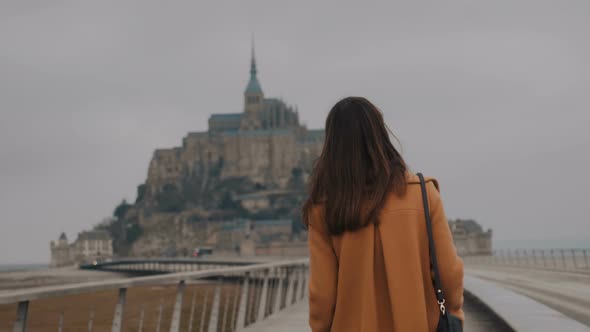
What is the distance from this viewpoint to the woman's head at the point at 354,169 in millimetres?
2328

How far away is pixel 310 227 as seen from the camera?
2.49 meters

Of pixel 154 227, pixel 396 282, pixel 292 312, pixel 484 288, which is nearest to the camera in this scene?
pixel 396 282

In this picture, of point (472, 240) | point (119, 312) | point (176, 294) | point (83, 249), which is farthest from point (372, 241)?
point (83, 249)

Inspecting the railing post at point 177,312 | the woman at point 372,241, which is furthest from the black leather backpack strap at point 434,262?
the railing post at point 177,312

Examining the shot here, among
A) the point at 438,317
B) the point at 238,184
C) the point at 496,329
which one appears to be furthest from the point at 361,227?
the point at 238,184

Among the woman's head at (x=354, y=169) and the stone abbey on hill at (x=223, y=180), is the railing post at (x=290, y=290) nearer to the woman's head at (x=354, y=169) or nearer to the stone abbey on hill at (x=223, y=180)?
the woman's head at (x=354, y=169)

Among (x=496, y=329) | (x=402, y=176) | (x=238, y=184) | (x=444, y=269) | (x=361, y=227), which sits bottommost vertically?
(x=496, y=329)

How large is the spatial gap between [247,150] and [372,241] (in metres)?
110

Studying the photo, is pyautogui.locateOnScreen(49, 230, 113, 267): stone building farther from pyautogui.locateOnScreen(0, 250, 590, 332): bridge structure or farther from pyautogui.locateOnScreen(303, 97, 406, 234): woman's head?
pyautogui.locateOnScreen(303, 97, 406, 234): woman's head

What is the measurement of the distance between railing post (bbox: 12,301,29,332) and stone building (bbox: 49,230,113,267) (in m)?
110

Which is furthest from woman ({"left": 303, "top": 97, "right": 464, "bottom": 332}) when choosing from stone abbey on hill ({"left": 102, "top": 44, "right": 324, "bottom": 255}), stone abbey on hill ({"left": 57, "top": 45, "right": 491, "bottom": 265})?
stone abbey on hill ({"left": 102, "top": 44, "right": 324, "bottom": 255})

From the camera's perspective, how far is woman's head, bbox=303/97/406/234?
2328mm

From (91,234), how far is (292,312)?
110 meters

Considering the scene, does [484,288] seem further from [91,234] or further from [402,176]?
[91,234]
